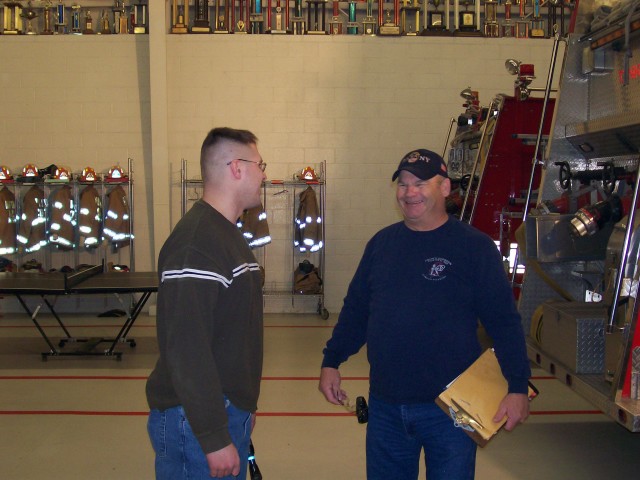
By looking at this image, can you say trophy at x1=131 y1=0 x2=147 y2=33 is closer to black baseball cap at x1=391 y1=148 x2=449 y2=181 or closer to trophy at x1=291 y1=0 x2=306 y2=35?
trophy at x1=291 y1=0 x2=306 y2=35

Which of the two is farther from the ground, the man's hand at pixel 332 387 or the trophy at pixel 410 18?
the trophy at pixel 410 18

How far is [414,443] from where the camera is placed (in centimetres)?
273

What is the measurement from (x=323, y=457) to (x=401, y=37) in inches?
269

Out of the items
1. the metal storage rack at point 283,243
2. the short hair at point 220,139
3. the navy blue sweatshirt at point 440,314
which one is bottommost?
the metal storage rack at point 283,243

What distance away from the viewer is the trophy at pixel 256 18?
1018 cm

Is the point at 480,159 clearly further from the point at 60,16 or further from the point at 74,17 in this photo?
the point at 60,16

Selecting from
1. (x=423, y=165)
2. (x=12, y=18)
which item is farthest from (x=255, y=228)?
(x=423, y=165)

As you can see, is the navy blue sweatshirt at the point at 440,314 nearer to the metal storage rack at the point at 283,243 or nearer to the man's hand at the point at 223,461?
the man's hand at the point at 223,461

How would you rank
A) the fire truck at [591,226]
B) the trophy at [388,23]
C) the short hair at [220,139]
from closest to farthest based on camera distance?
the short hair at [220,139]
the fire truck at [591,226]
the trophy at [388,23]

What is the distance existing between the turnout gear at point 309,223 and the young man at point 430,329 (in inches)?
279

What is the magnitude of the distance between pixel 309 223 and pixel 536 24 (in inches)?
164

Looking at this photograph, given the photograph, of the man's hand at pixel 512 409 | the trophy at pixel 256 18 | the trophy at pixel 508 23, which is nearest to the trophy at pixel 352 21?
the trophy at pixel 256 18

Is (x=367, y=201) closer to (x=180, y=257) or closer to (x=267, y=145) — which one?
(x=267, y=145)

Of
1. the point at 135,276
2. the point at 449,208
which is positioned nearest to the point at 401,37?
the point at 449,208
